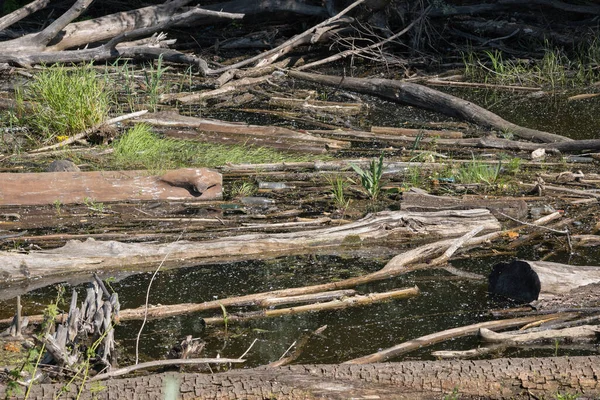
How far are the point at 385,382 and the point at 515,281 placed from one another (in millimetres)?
1635

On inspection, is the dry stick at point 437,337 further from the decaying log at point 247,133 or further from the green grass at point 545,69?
the green grass at point 545,69

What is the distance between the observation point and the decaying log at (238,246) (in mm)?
5137

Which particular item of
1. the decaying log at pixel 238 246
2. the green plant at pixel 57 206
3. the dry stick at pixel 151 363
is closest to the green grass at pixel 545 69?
the decaying log at pixel 238 246

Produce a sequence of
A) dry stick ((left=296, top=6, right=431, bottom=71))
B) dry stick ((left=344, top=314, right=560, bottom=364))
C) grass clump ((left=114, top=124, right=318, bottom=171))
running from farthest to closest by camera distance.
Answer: dry stick ((left=296, top=6, right=431, bottom=71)) → grass clump ((left=114, top=124, right=318, bottom=171)) → dry stick ((left=344, top=314, right=560, bottom=364))

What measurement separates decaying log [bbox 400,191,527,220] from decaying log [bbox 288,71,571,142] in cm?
231

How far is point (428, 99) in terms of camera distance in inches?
394

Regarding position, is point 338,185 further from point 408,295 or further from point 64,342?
point 64,342

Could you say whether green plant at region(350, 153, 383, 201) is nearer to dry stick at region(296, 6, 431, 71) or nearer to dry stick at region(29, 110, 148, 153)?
dry stick at region(29, 110, 148, 153)

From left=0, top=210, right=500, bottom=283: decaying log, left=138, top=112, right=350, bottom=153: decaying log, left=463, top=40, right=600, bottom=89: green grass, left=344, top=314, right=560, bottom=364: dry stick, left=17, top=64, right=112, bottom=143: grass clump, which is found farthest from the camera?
left=463, top=40, right=600, bottom=89: green grass

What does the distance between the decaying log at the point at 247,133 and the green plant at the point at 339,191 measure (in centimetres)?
108

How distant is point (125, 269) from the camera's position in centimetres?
532

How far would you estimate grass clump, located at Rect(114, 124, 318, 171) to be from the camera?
744cm

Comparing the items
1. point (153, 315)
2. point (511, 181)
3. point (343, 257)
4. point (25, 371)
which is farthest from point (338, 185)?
point (25, 371)

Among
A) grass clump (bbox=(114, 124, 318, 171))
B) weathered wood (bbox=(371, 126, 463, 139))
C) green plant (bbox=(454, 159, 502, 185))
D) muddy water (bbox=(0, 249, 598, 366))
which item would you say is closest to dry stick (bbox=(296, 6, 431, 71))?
weathered wood (bbox=(371, 126, 463, 139))
